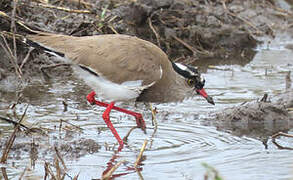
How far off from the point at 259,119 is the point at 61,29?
11.8ft

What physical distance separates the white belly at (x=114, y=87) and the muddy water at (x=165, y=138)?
18.6 inches

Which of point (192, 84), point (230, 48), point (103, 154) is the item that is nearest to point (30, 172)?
point (103, 154)

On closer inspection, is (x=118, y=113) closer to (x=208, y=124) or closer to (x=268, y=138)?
(x=208, y=124)

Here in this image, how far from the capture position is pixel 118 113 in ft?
24.5

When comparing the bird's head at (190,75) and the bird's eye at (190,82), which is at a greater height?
the bird's head at (190,75)

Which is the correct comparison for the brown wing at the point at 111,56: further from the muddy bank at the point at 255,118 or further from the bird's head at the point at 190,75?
the muddy bank at the point at 255,118

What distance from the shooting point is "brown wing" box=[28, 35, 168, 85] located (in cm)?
623

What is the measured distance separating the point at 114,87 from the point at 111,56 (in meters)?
0.34

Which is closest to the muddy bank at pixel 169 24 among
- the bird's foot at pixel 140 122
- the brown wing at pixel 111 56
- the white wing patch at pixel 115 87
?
the brown wing at pixel 111 56

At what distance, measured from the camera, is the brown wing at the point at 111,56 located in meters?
6.23

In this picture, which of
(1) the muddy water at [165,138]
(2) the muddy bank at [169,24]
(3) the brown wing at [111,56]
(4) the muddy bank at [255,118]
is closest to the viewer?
(1) the muddy water at [165,138]

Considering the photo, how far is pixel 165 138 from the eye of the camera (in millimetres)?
6395

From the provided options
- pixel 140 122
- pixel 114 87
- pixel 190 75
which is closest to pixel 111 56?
pixel 114 87

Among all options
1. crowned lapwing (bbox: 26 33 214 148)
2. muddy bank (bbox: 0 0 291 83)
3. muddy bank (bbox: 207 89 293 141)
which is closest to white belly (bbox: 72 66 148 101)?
crowned lapwing (bbox: 26 33 214 148)
